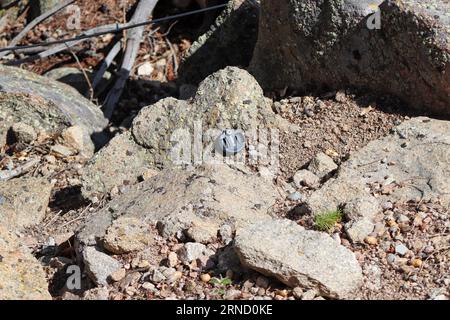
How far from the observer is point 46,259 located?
15.7 feet

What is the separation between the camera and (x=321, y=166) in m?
4.89

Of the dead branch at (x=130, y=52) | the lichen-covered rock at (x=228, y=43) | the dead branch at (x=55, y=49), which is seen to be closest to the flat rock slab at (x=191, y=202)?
the lichen-covered rock at (x=228, y=43)

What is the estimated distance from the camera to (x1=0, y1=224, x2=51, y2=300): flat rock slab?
13.0 ft

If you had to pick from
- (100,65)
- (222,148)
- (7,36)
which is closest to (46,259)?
(222,148)

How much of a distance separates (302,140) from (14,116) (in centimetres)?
229

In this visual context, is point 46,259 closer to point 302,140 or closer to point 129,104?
point 302,140

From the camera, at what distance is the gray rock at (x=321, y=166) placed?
4875mm

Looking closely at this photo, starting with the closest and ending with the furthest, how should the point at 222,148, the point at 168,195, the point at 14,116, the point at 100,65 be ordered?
the point at 168,195 < the point at 222,148 < the point at 14,116 < the point at 100,65

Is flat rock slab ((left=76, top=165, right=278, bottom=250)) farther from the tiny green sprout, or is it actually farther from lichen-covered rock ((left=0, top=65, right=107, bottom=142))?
lichen-covered rock ((left=0, top=65, right=107, bottom=142))

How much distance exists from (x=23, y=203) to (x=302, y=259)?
7.04ft

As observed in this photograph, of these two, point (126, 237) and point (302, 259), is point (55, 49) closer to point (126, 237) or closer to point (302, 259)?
point (126, 237)

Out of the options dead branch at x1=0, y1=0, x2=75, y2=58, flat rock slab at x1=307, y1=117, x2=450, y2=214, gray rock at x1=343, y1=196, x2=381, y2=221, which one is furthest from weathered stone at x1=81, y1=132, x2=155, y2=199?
dead branch at x1=0, y1=0, x2=75, y2=58

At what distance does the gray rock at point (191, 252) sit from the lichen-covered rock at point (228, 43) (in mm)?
2494

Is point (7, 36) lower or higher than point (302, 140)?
lower
